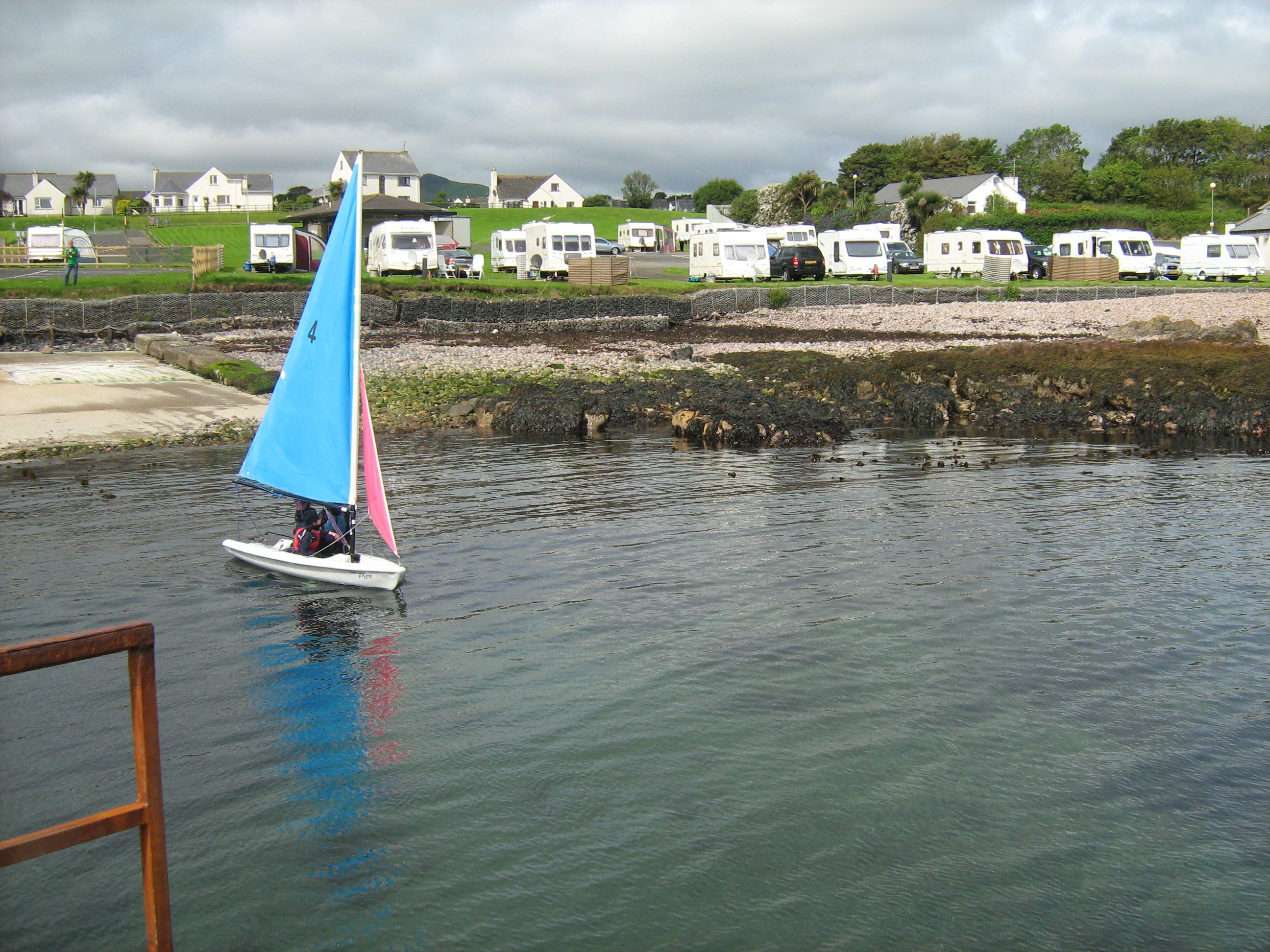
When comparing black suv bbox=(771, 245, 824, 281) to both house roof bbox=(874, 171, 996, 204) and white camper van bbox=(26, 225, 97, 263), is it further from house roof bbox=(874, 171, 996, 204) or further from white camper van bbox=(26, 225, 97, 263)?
house roof bbox=(874, 171, 996, 204)

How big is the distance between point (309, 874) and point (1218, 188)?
111358 mm

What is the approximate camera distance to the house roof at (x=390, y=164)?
118875 millimetres

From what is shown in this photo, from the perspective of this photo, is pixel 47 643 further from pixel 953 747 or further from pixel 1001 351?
pixel 1001 351

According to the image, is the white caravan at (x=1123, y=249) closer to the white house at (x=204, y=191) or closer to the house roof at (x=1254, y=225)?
the house roof at (x=1254, y=225)

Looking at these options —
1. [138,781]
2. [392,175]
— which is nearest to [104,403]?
[138,781]

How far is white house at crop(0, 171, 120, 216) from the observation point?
143250mm

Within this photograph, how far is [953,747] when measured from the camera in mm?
8555

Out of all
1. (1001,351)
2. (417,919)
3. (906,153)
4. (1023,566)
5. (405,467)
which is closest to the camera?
(417,919)

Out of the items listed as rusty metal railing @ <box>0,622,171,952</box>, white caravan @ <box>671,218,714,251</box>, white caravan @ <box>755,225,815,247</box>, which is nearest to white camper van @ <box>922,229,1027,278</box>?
white caravan @ <box>755,225,815,247</box>

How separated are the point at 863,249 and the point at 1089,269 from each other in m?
12.1

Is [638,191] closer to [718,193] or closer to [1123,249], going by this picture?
[718,193]

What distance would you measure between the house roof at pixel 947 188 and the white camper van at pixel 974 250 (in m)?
34.4

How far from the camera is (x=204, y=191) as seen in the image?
14700cm

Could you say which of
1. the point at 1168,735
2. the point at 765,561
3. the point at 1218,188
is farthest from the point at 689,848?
the point at 1218,188
